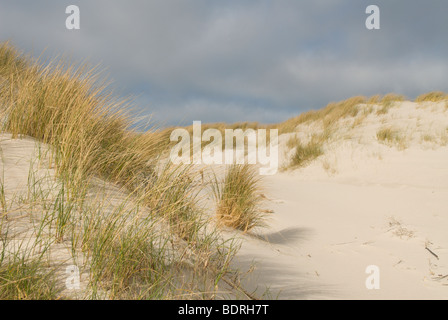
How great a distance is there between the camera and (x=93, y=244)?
1.81m

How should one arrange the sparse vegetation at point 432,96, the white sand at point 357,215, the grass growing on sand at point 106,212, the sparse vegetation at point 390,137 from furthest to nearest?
the sparse vegetation at point 432,96 → the sparse vegetation at point 390,137 → the white sand at point 357,215 → the grass growing on sand at point 106,212

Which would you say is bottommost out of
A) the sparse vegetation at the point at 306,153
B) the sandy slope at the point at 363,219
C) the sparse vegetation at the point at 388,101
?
the sandy slope at the point at 363,219

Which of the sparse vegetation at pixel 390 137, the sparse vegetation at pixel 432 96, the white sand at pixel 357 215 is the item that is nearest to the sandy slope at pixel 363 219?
the white sand at pixel 357 215

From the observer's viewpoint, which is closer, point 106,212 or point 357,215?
point 106,212

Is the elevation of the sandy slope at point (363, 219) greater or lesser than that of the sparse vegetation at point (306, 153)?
lesser

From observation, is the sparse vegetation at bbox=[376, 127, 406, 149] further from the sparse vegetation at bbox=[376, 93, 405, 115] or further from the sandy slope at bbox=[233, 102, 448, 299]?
the sparse vegetation at bbox=[376, 93, 405, 115]

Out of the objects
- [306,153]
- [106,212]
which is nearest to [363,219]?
[106,212]

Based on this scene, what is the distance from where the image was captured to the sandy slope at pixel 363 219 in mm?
2709

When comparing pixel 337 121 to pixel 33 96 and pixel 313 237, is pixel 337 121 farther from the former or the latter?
pixel 33 96

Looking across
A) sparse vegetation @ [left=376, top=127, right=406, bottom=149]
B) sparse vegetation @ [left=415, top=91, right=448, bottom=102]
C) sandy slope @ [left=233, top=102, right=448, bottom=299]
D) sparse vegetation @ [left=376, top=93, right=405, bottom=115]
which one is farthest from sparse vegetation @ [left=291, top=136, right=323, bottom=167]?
sparse vegetation @ [left=415, top=91, right=448, bottom=102]

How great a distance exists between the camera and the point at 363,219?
5520 millimetres

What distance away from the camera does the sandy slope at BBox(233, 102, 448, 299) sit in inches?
107

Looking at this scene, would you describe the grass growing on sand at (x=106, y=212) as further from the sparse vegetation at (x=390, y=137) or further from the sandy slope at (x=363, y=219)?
the sparse vegetation at (x=390, y=137)

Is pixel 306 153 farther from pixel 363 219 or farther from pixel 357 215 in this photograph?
pixel 363 219
